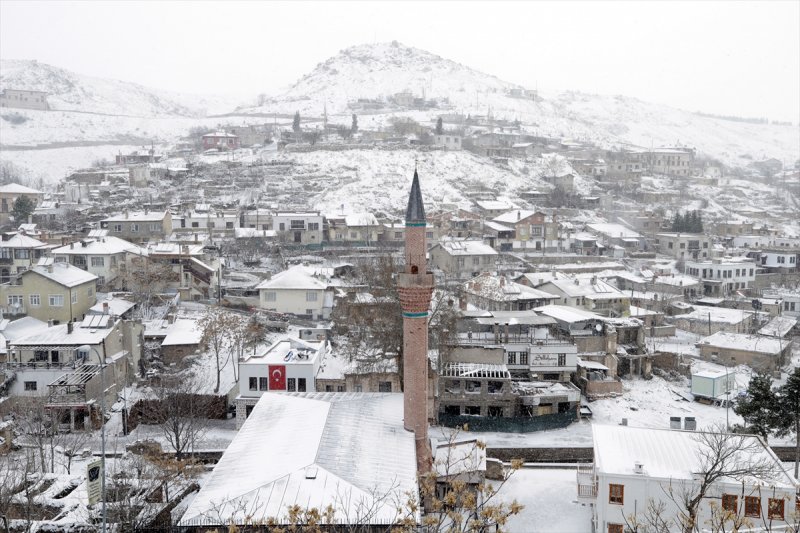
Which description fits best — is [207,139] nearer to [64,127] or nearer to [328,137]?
[328,137]

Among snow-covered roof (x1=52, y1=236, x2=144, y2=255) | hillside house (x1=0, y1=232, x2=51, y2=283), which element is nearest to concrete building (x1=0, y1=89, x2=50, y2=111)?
hillside house (x1=0, y1=232, x2=51, y2=283)

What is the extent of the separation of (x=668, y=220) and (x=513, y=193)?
1799 cm

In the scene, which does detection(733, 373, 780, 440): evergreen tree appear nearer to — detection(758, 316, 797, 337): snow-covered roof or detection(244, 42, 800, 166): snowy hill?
detection(758, 316, 797, 337): snow-covered roof

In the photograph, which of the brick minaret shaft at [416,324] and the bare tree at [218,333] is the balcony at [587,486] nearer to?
the brick minaret shaft at [416,324]

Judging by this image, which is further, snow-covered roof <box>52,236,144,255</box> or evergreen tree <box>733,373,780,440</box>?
snow-covered roof <box>52,236,144,255</box>

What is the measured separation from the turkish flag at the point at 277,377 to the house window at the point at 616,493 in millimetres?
14397

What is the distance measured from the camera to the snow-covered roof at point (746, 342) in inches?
1454

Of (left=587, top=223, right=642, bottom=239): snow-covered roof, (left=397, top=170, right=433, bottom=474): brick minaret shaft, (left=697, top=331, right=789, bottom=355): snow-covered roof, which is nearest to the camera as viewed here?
(left=397, top=170, right=433, bottom=474): brick minaret shaft

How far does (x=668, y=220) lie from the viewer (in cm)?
7081

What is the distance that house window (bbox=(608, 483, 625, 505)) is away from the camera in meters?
17.7

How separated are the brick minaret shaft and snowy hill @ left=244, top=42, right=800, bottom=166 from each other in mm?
112072

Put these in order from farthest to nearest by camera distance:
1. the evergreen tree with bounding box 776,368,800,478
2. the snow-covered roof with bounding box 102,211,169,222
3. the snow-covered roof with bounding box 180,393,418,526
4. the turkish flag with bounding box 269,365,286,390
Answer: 1. the snow-covered roof with bounding box 102,211,169,222
2. the turkish flag with bounding box 269,365,286,390
3. the evergreen tree with bounding box 776,368,800,478
4. the snow-covered roof with bounding box 180,393,418,526

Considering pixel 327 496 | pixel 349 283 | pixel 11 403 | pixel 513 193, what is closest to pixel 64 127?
pixel 513 193

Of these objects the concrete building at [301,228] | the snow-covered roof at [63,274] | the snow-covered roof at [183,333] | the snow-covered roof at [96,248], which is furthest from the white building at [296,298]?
the concrete building at [301,228]
